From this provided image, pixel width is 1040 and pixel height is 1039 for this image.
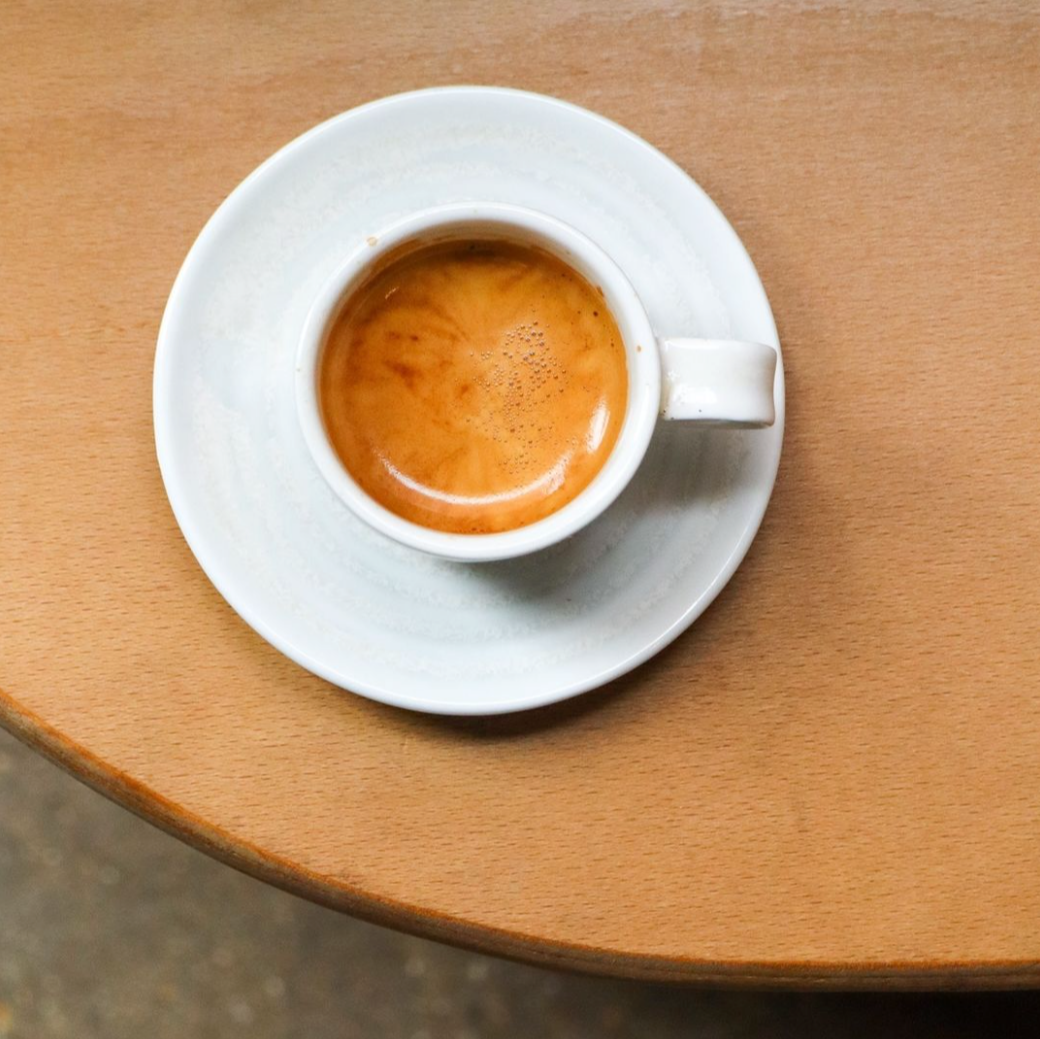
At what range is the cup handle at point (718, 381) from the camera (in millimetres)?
690

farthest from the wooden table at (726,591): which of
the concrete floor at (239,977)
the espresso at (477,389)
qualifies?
the concrete floor at (239,977)

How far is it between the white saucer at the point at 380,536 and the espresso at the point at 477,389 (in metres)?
0.04

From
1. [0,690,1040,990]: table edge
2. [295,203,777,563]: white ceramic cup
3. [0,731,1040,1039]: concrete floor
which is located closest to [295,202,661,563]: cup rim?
[295,203,777,563]: white ceramic cup

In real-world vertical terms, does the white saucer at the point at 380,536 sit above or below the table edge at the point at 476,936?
above

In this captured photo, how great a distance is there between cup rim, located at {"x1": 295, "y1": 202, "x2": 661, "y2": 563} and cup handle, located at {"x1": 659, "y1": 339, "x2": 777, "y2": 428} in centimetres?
2

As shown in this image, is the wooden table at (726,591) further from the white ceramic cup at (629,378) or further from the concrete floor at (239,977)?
the concrete floor at (239,977)

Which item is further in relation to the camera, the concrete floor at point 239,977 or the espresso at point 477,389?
the concrete floor at point 239,977

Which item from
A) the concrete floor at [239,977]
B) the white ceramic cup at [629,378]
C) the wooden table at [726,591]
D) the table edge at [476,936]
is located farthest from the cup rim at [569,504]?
the concrete floor at [239,977]

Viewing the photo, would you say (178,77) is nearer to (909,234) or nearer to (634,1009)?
(909,234)

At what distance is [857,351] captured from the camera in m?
0.89

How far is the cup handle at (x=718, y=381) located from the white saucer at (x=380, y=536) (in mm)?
117

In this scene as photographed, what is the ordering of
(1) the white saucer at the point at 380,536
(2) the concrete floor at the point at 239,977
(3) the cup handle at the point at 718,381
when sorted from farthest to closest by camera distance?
(2) the concrete floor at the point at 239,977
(1) the white saucer at the point at 380,536
(3) the cup handle at the point at 718,381

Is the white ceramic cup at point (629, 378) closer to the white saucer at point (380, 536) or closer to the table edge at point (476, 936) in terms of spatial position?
the white saucer at point (380, 536)

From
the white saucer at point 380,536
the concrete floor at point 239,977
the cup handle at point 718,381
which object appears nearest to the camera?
the cup handle at point 718,381
